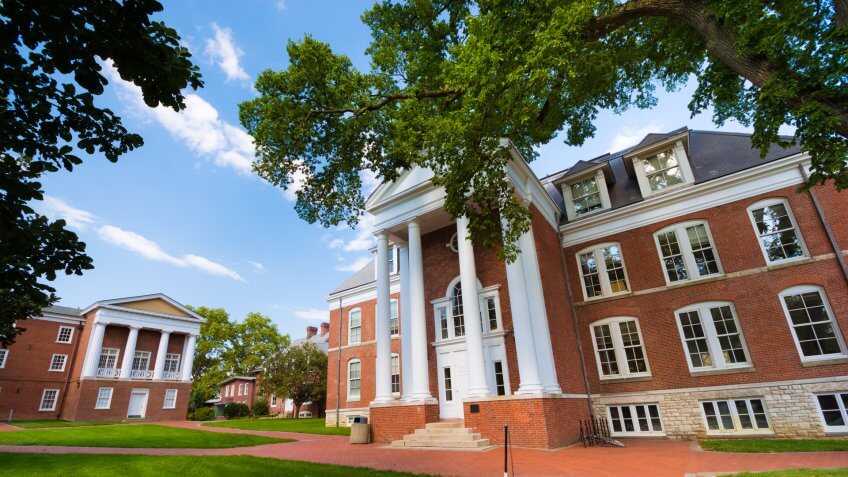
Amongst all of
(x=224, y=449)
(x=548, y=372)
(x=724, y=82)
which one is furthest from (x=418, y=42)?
(x=224, y=449)

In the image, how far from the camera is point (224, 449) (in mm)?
12539

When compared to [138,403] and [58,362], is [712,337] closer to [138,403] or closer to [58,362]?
[138,403]

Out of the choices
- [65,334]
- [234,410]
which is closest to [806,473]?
[234,410]

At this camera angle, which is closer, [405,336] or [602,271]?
[405,336]

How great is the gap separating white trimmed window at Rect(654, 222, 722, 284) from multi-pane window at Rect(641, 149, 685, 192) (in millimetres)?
1858

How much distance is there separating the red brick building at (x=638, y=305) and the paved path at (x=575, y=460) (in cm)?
161

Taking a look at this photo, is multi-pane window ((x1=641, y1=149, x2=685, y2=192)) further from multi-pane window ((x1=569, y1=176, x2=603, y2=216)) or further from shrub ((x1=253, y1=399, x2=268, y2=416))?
shrub ((x1=253, y1=399, x2=268, y2=416))

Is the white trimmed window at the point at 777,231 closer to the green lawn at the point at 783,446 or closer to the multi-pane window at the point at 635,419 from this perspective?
the green lawn at the point at 783,446

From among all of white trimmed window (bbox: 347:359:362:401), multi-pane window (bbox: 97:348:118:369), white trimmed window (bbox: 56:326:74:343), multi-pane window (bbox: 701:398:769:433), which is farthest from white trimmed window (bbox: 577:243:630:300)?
white trimmed window (bbox: 56:326:74:343)

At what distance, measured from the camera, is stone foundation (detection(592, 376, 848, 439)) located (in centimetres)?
1200

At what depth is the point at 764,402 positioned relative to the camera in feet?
41.8

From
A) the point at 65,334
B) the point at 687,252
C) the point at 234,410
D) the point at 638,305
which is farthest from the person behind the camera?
the point at 234,410

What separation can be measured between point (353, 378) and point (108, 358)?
20.8 m

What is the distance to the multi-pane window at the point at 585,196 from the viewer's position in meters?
17.9
